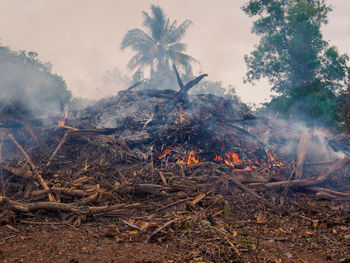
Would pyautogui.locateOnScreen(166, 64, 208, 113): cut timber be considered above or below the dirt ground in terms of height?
above

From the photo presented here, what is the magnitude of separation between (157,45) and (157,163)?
2246cm

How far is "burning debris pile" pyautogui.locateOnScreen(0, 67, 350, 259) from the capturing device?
4160 mm

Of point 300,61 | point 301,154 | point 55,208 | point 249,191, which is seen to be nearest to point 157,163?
point 249,191

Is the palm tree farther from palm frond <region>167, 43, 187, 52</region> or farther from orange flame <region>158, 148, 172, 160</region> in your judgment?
orange flame <region>158, 148, 172, 160</region>

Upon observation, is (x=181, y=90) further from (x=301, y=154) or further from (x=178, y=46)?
(x=178, y=46)

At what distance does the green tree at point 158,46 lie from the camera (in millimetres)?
25441

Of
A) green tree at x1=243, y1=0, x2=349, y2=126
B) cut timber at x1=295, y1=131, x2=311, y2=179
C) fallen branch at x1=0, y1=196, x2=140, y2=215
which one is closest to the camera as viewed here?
fallen branch at x1=0, y1=196, x2=140, y2=215

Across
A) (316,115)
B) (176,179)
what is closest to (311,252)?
(176,179)

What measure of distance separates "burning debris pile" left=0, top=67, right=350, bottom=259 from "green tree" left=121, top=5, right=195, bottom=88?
16.3m

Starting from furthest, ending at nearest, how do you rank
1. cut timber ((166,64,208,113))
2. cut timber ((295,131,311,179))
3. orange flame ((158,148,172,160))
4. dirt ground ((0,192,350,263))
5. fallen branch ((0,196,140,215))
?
cut timber ((166,64,208,113)) < orange flame ((158,148,172,160)) < cut timber ((295,131,311,179)) < fallen branch ((0,196,140,215)) < dirt ground ((0,192,350,263))

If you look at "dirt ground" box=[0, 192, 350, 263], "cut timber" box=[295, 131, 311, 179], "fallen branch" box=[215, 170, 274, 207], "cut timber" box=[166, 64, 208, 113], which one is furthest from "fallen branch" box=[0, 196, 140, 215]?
"cut timber" box=[166, 64, 208, 113]

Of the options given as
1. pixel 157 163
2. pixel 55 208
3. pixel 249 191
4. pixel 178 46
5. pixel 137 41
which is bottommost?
pixel 55 208

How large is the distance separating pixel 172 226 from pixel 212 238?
2.31 feet

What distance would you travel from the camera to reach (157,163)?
21.5 feet
